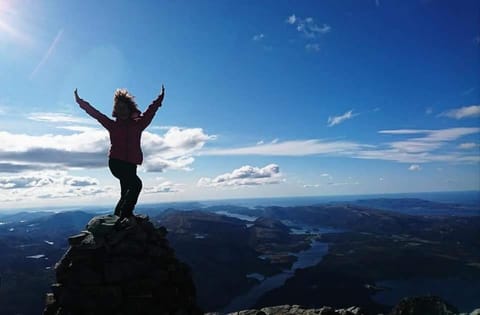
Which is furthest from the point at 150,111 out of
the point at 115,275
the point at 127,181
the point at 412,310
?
the point at 412,310

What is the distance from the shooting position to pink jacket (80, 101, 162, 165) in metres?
17.5

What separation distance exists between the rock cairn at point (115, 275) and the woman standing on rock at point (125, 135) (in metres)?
1.36

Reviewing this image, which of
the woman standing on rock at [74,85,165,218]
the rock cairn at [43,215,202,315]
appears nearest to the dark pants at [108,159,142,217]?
the woman standing on rock at [74,85,165,218]

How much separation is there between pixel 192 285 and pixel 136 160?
24.9 ft

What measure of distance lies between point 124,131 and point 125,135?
0.21m

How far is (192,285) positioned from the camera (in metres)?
19.5

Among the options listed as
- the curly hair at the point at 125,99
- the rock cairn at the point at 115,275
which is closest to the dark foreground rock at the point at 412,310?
the rock cairn at the point at 115,275

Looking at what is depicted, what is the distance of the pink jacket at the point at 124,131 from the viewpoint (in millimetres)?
17469

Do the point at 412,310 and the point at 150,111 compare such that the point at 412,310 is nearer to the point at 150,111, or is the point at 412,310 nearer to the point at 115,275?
the point at 115,275

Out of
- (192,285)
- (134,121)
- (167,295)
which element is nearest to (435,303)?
(192,285)

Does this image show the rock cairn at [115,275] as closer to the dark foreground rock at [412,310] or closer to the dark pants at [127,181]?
the dark pants at [127,181]

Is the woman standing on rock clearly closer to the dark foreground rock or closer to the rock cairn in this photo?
the rock cairn

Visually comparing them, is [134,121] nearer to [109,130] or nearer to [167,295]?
[109,130]

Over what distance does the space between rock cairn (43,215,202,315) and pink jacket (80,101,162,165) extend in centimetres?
331
